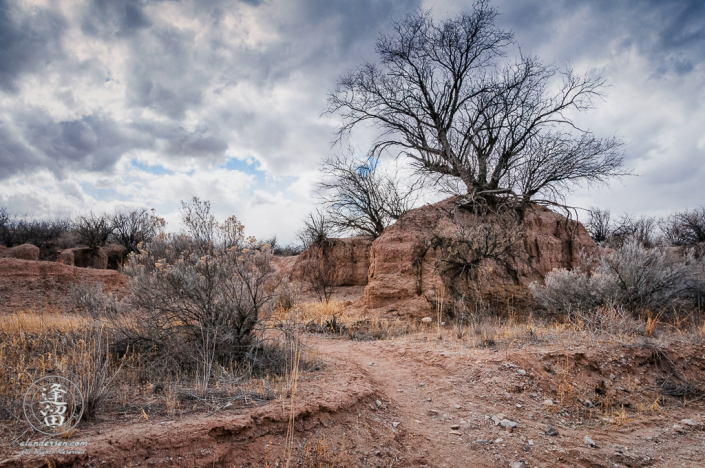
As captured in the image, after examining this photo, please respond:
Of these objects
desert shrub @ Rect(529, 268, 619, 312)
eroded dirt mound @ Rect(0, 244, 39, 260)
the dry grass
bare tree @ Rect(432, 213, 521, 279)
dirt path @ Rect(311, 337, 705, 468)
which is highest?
eroded dirt mound @ Rect(0, 244, 39, 260)

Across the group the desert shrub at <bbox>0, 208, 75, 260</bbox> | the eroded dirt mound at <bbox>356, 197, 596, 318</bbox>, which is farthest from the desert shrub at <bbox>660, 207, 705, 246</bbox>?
the desert shrub at <bbox>0, 208, 75, 260</bbox>

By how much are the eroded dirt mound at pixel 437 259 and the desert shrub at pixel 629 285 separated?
75.5 inches

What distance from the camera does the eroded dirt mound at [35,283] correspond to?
10281 millimetres

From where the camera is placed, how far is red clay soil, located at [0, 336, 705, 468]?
2789 millimetres

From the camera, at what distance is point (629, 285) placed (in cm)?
805

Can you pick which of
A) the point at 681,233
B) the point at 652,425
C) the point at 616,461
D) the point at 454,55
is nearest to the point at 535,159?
the point at 454,55

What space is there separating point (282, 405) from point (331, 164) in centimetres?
1549

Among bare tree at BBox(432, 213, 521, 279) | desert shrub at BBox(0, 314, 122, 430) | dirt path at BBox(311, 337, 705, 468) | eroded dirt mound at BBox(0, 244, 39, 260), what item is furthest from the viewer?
eroded dirt mound at BBox(0, 244, 39, 260)

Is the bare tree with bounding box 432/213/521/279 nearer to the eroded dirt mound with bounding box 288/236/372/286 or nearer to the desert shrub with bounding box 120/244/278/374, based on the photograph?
the desert shrub with bounding box 120/244/278/374

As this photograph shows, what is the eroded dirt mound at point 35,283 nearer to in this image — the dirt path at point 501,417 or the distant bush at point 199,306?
the distant bush at point 199,306

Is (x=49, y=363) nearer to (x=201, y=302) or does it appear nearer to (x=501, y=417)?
(x=201, y=302)

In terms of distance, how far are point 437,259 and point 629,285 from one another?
456 cm

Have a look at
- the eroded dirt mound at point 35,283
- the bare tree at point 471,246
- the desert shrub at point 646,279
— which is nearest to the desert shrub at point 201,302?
the bare tree at point 471,246

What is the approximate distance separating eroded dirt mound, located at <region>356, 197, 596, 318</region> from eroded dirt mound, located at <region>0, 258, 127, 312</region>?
8999 millimetres
